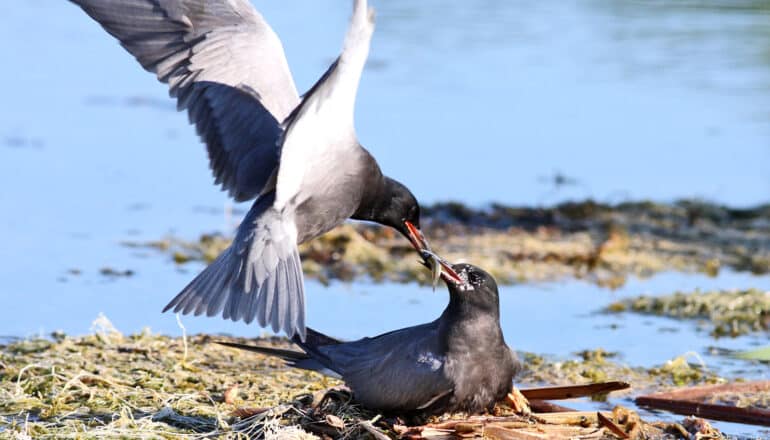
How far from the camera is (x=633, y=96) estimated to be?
1380 cm

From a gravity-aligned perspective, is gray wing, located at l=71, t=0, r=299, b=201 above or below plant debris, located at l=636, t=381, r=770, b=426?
above

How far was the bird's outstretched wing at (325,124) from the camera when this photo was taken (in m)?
5.66

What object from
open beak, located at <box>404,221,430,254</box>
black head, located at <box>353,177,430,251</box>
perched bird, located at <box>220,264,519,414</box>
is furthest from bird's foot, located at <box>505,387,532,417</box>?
open beak, located at <box>404,221,430,254</box>

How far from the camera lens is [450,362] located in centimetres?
540

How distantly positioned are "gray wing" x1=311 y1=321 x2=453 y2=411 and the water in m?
2.07

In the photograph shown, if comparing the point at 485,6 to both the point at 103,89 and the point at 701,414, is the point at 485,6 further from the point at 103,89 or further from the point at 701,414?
the point at 701,414

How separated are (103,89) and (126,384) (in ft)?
25.3

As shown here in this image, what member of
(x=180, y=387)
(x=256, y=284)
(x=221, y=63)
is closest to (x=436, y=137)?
(x=221, y=63)

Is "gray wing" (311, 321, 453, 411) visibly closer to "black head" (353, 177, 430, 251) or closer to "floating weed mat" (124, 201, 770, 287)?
"black head" (353, 177, 430, 251)

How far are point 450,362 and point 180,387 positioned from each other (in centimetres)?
141

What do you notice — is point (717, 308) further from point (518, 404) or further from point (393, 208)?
point (518, 404)

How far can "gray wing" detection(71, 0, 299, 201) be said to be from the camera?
700cm

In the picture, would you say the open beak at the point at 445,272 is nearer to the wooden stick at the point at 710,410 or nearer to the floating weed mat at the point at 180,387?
the floating weed mat at the point at 180,387

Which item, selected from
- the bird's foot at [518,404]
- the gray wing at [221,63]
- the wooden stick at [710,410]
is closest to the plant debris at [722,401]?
the wooden stick at [710,410]
